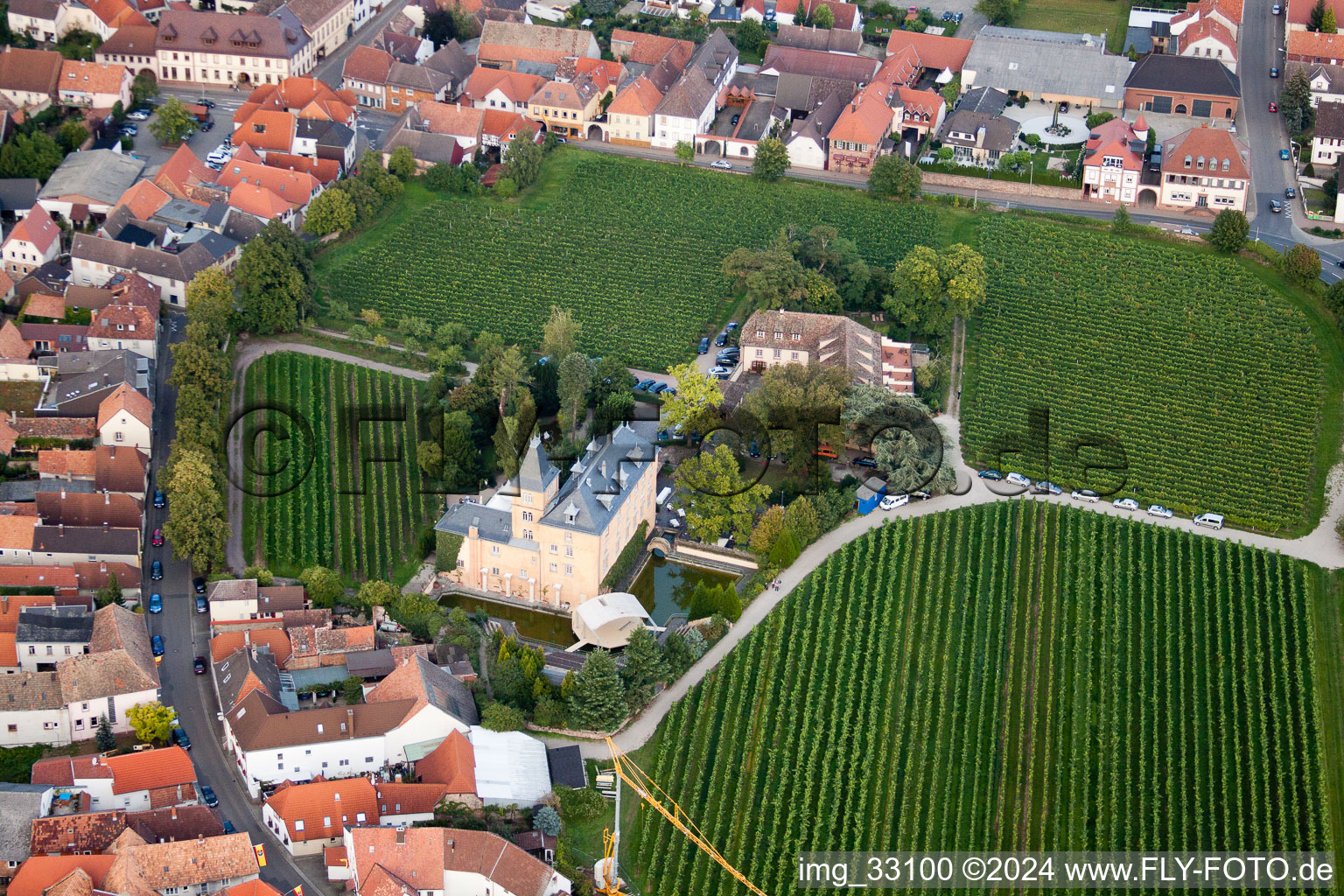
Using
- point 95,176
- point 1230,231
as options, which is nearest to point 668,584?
point 1230,231

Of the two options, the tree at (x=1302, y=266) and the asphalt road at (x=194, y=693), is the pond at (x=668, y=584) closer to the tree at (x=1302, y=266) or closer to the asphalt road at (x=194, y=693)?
the asphalt road at (x=194, y=693)

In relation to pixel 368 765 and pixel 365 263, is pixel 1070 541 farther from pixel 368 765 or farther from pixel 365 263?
pixel 365 263

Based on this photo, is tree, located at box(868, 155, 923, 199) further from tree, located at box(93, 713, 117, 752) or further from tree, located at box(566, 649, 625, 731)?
tree, located at box(93, 713, 117, 752)

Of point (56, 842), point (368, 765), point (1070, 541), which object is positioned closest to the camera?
point (56, 842)

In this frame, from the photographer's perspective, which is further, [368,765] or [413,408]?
[413,408]

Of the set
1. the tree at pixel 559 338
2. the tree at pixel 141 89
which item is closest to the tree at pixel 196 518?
the tree at pixel 559 338

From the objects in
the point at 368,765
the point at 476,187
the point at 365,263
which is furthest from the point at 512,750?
the point at 476,187
